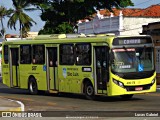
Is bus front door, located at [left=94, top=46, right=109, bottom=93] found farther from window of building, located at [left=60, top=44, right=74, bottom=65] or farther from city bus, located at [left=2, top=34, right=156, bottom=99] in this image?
window of building, located at [left=60, top=44, right=74, bottom=65]

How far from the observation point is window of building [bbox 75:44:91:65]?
20594mm

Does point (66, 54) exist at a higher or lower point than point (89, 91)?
higher

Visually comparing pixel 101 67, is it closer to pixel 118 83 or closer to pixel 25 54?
pixel 118 83

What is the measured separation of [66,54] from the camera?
21984mm

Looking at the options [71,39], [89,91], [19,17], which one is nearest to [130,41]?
[89,91]

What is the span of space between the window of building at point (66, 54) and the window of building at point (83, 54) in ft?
1.27

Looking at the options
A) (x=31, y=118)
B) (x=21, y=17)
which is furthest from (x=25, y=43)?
(x=21, y=17)

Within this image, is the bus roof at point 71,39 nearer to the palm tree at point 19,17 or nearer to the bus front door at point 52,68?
the bus front door at point 52,68

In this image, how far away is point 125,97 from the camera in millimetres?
21047

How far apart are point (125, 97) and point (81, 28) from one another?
32786 mm

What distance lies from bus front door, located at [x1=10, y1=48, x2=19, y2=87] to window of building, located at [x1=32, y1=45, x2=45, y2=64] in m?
1.76

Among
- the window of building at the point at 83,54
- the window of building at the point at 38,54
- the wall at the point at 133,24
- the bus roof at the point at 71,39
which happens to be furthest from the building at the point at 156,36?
the window of building at the point at 83,54

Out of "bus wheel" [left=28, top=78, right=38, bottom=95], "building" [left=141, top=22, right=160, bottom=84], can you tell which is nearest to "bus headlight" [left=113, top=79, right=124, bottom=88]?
"bus wheel" [left=28, top=78, right=38, bottom=95]

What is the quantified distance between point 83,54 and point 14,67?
6.29m
